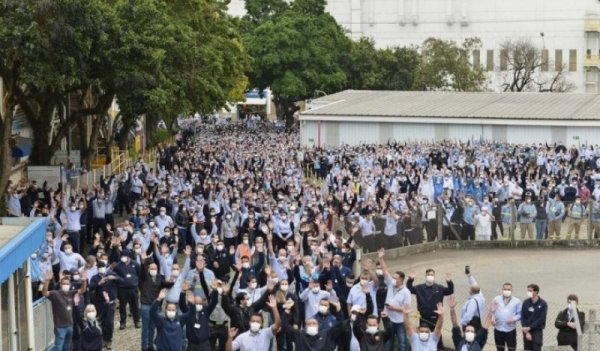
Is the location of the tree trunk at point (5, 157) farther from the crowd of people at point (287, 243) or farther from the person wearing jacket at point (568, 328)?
the person wearing jacket at point (568, 328)

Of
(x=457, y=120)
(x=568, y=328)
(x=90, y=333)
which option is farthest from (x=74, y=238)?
(x=457, y=120)

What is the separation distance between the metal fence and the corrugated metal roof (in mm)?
40999

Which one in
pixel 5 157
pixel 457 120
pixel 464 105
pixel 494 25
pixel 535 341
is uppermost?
pixel 494 25

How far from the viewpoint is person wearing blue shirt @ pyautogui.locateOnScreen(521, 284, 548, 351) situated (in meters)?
15.9

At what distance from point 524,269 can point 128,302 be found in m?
10.8

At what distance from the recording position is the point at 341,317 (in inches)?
641

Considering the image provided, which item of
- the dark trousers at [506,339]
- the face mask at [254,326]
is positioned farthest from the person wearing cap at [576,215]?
the face mask at [254,326]

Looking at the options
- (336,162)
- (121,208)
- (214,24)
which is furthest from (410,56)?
(121,208)

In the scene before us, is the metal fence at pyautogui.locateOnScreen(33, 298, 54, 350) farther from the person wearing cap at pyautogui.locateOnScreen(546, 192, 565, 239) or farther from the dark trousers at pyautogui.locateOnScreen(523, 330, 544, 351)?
the person wearing cap at pyautogui.locateOnScreen(546, 192, 565, 239)

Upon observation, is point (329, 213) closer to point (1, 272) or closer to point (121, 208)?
point (121, 208)

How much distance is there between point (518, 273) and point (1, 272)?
15589 mm

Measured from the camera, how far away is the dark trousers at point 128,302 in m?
19.1

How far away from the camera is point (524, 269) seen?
26750 mm

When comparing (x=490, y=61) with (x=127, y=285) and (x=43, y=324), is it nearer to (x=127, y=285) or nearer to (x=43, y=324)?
(x=127, y=285)
